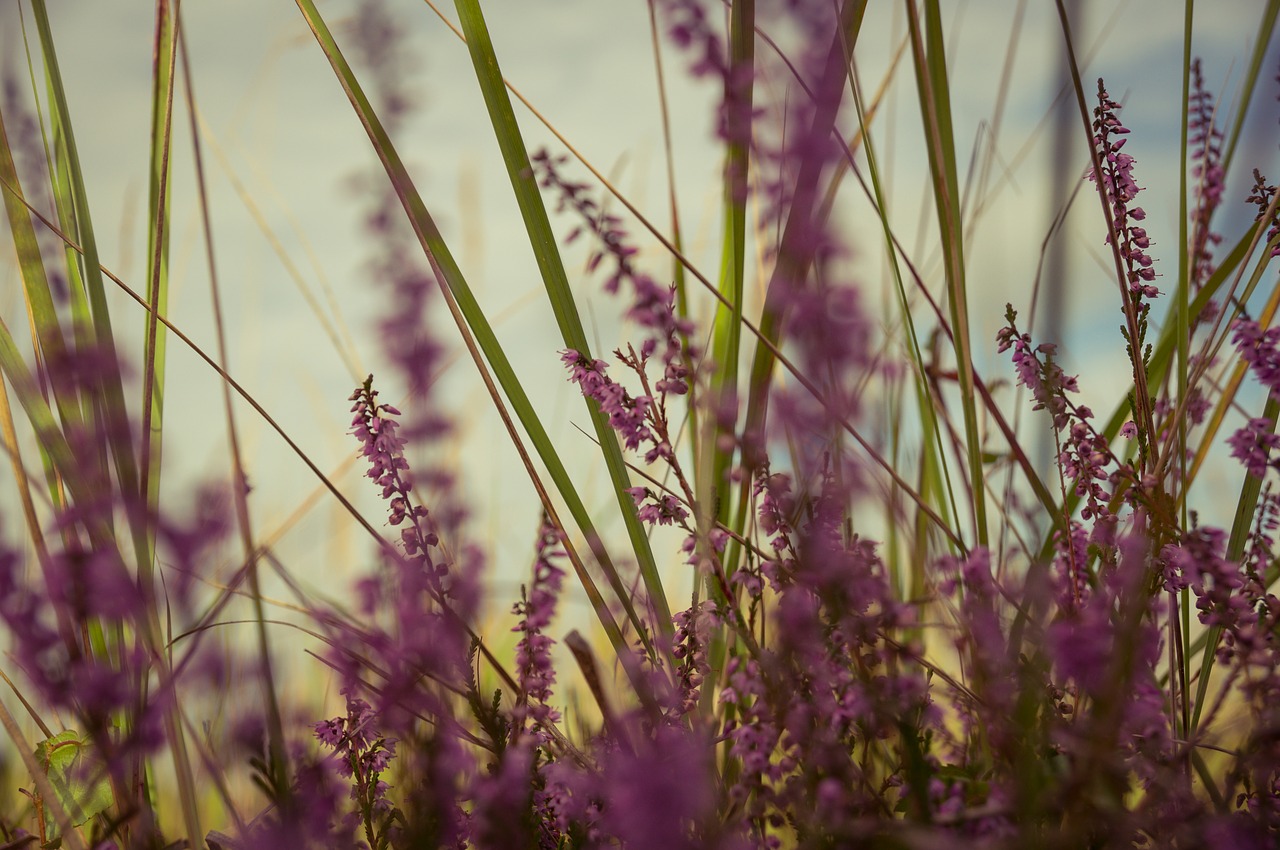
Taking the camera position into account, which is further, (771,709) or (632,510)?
(632,510)

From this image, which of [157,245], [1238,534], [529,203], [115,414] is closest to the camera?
[115,414]

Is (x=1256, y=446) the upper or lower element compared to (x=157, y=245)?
lower

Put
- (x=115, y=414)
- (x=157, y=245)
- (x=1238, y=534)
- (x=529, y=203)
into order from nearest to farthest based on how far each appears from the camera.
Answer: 1. (x=115, y=414)
2. (x=157, y=245)
3. (x=529, y=203)
4. (x=1238, y=534)

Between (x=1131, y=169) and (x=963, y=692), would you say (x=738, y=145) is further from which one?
(x=963, y=692)

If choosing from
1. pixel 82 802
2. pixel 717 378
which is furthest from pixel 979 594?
pixel 82 802

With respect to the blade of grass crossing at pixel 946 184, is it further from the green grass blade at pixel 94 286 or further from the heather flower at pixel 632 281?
the green grass blade at pixel 94 286

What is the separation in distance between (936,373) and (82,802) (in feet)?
5.24

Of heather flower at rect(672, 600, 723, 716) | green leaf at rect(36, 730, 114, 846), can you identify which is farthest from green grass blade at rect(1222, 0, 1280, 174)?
green leaf at rect(36, 730, 114, 846)

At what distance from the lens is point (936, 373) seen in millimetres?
1984

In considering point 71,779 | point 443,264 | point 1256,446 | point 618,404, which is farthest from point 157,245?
point 1256,446

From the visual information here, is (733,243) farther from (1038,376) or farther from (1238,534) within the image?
(1238,534)

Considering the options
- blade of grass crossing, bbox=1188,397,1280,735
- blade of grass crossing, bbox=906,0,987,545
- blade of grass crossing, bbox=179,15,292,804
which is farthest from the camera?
blade of grass crossing, bbox=1188,397,1280,735

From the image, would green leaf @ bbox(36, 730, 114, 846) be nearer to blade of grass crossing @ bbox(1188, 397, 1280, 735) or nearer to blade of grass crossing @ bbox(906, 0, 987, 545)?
blade of grass crossing @ bbox(906, 0, 987, 545)

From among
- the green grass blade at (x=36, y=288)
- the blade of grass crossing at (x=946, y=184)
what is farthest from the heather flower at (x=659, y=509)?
the green grass blade at (x=36, y=288)
